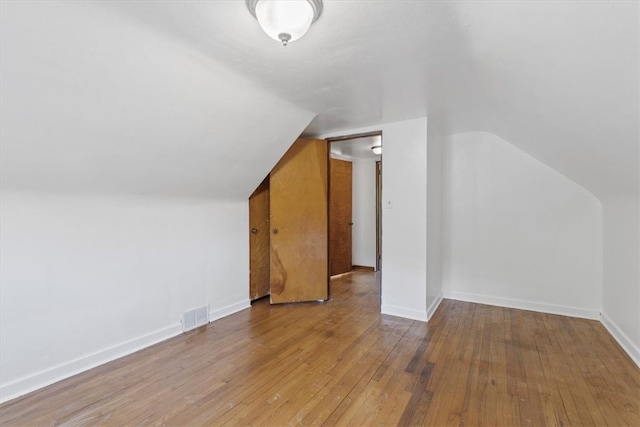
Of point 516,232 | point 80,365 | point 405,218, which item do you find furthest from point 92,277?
point 516,232

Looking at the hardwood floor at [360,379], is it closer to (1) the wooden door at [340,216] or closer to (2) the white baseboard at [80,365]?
(2) the white baseboard at [80,365]

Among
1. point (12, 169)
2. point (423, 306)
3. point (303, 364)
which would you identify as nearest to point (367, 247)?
point (423, 306)

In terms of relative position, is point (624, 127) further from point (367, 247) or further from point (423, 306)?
point (367, 247)

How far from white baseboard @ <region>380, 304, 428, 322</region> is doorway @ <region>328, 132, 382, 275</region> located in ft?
6.11

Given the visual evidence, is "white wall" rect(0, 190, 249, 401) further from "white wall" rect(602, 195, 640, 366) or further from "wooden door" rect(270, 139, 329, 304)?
"white wall" rect(602, 195, 640, 366)

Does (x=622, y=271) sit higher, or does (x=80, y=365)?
(x=622, y=271)

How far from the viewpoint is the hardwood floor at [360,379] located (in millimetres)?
1650

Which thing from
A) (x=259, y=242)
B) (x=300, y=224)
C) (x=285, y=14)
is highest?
(x=285, y=14)

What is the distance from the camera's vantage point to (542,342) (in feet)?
8.30

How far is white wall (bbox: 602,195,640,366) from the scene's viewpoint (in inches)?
90.0

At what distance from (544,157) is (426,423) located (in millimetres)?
2879

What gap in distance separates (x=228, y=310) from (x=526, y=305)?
3435 millimetres

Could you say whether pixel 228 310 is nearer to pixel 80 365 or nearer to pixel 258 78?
pixel 80 365

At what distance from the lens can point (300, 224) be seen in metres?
3.62
